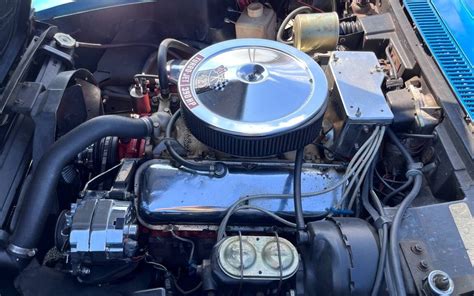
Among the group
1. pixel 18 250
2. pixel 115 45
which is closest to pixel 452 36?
pixel 115 45

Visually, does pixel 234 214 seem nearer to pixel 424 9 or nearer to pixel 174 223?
pixel 174 223

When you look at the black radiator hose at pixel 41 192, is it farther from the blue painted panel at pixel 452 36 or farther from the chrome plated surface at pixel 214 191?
the blue painted panel at pixel 452 36

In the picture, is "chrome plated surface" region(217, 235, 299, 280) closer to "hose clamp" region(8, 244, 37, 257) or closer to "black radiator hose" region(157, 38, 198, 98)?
"hose clamp" region(8, 244, 37, 257)

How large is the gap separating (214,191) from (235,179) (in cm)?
8

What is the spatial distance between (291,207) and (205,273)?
0.36m

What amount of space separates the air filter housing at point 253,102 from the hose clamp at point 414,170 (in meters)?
0.33

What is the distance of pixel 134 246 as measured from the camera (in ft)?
4.61

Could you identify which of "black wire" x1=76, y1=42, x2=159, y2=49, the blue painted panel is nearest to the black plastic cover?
the blue painted panel

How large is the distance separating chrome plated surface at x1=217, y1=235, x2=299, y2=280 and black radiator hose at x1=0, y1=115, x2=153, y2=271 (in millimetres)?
542

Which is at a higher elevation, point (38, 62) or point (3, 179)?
point (38, 62)

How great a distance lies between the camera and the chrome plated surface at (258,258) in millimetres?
1280

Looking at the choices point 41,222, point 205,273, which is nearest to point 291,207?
point 205,273

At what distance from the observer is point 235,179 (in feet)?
5.13

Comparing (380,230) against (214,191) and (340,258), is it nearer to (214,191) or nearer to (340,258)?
(340,258)
